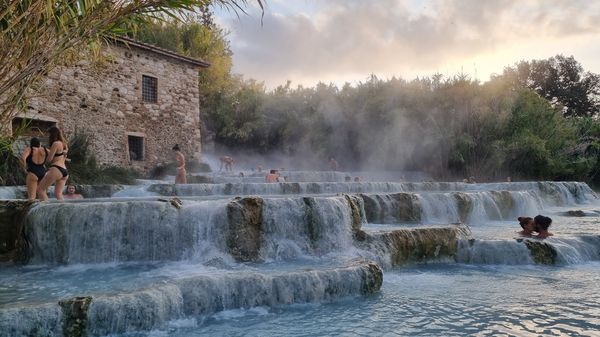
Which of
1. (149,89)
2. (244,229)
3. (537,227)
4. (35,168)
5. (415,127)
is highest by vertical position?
(149,89)

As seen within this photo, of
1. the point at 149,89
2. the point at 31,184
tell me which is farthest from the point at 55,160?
the point at 149,89

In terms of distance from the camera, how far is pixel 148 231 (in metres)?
6.73

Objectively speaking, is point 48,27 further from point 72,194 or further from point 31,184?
point 72,194

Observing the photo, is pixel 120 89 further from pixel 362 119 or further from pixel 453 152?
pixel 453 152

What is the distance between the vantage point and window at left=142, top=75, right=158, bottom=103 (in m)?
16.7

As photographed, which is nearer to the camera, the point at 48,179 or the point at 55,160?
the point at 55,160

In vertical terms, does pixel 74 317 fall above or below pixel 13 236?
below

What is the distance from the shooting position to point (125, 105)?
1592cm

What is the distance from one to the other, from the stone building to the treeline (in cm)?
751

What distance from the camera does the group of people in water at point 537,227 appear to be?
8.02 meters

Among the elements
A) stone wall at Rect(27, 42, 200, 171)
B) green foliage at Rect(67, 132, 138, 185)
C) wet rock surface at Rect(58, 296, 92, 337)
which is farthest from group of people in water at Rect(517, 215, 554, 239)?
stone wall at Rect(27, 42, 200, 171)

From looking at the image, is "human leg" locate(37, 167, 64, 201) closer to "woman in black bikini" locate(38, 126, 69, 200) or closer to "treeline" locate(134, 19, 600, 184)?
"woman in black bikini" locate(38, 126, 69, 200)

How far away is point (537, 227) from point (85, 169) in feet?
35.6

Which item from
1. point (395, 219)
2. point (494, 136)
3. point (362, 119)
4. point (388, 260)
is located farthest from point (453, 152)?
point (388, 260)
